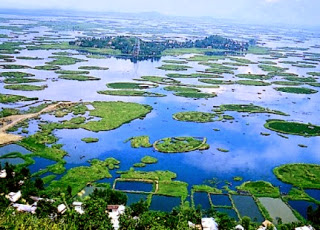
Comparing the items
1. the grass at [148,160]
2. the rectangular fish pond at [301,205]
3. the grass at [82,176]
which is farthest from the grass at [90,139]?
the rectangular fish pond at [301,205]

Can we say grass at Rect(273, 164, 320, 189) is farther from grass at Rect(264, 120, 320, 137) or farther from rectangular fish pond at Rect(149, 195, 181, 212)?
rectangular fish pond at Rect(149, 195, 181, 212)

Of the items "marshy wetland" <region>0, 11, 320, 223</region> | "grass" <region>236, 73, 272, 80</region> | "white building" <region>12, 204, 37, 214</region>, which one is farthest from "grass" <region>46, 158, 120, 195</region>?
"grass" <region>236, 73, 272, 80</region>

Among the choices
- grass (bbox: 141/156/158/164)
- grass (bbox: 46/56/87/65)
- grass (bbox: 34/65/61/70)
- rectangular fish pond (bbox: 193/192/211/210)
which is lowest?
grass (bbox: 46/56/87/65)

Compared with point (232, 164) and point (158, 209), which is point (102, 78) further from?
point (158, 209)

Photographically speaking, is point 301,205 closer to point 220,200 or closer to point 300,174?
point 300,174

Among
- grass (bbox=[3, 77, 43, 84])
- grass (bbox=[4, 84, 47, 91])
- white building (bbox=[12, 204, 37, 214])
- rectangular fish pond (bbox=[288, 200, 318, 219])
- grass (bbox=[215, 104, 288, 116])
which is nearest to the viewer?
white building (bbox=[12, 204, 37, 214])

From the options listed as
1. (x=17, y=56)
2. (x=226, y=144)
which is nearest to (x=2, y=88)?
(x=17, y=56)

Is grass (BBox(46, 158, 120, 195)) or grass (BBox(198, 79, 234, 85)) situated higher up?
grass (BBox(46, 158, 120, 195))
